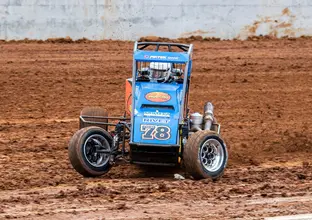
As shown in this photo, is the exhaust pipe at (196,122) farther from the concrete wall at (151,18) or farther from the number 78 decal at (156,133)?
the concrete wall at (151,18)

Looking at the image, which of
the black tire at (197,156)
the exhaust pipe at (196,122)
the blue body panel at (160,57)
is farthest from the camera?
the exhaust pipe at (196,122)

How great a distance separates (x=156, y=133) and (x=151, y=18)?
462 inches

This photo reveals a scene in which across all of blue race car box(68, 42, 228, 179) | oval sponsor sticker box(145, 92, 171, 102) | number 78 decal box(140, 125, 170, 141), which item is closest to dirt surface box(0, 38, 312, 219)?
blue race car box(68, 42, 228, 179)

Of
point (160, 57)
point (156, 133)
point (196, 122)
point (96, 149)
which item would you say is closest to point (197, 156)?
point (156, 133)

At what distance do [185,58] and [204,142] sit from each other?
3.84 feet

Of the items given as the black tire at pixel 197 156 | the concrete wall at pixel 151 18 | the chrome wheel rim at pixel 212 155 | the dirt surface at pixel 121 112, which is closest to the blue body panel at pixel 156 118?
the black tire at pixel 197 156

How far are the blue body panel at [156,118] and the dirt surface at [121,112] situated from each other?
495mm

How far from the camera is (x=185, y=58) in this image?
32.3 ft

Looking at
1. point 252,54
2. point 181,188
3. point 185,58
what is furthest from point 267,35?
point 181,188

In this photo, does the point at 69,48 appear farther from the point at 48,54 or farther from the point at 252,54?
the point at 252,54

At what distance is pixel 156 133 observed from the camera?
367 inches

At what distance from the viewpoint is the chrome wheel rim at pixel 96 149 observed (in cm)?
959

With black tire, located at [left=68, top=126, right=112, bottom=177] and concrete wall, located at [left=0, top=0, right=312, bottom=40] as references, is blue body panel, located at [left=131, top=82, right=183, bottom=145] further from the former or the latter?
concrete wall, located at [left=0, top=0, right=312, bottom=40]

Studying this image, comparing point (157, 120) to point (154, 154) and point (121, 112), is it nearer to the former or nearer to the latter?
point (154, 154)
